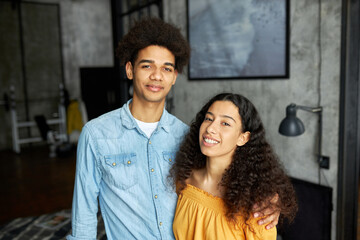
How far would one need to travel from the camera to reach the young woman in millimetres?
1396

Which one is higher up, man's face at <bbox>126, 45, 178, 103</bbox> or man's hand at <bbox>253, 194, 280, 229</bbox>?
man's face at <bbox>126, 45, 178, 103</bbox>

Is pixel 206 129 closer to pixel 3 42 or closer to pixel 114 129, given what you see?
pixel 114 129

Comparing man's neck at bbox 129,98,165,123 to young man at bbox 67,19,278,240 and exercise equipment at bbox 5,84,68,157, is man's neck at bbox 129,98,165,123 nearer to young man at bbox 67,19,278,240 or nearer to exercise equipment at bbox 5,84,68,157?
young man at bbox 67,19,278,240

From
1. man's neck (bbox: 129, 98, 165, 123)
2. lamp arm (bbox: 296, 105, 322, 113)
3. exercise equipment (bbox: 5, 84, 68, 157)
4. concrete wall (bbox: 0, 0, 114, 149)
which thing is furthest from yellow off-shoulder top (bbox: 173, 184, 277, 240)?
concrete wall (bbox: 0, 0, 114, 149)

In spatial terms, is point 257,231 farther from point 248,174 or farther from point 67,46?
point 67,46

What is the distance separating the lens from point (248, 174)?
1484 mm

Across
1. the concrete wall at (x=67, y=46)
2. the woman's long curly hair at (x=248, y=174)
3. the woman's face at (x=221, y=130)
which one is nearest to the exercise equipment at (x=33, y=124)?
the concrete wall at (x=67, y=46)

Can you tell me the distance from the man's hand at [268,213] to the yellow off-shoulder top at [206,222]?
2 centimetres

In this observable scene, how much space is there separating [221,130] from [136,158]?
16.0 inches

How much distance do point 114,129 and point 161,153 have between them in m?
0.25

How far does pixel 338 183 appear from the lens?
2504 millimetres

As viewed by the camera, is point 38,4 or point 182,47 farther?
point 38,4

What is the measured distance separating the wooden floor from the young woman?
2.79 m

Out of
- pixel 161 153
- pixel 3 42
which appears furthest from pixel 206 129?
pixel 3 42
